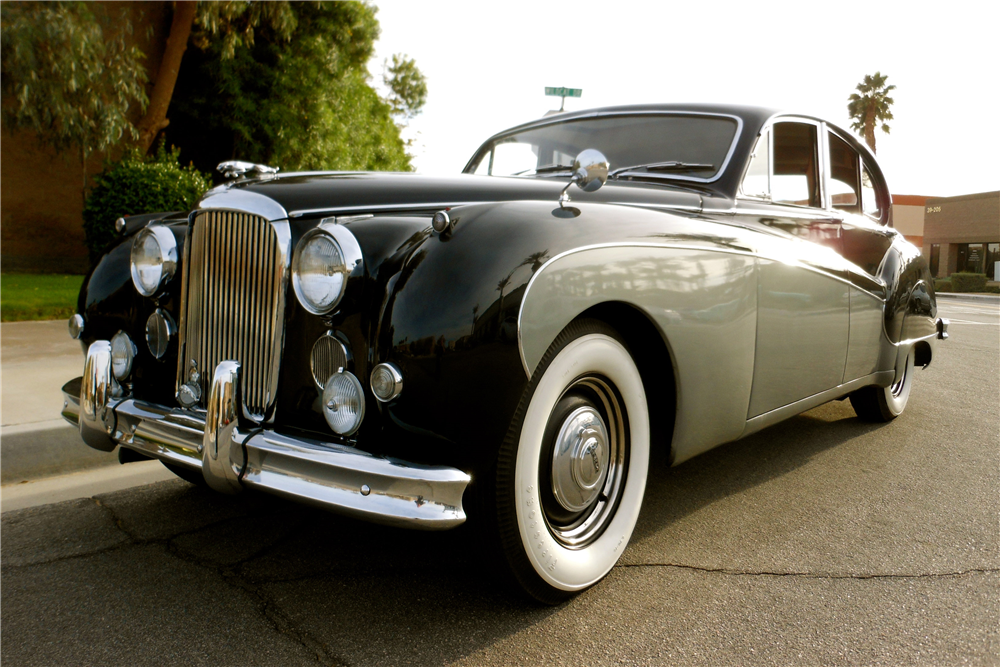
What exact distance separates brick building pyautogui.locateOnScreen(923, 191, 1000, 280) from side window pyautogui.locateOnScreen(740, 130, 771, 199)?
3852 cm

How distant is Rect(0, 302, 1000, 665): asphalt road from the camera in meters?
1.90

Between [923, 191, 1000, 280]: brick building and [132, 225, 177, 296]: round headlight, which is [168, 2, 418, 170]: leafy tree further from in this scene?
[923, 191, 1000, 280]: brick building

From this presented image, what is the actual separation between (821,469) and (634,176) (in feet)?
5.34

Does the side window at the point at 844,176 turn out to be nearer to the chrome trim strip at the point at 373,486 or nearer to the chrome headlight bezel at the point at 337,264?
the chrome headlight bezel at the point at 337,264

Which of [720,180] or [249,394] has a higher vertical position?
[720,180]

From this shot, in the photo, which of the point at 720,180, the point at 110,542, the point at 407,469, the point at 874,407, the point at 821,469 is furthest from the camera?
the point at 874,407

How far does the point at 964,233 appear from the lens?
126 feet

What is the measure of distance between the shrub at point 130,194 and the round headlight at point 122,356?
7.94 meters

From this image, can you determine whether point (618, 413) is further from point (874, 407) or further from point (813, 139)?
point (874, 407)

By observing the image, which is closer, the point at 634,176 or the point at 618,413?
the point at 618,413

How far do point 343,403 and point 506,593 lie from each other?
29.9 inches

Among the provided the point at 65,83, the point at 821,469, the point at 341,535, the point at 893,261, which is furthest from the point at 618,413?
the point at 65,83

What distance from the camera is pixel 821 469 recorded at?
11.4 ft

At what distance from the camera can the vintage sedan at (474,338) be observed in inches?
71.4
